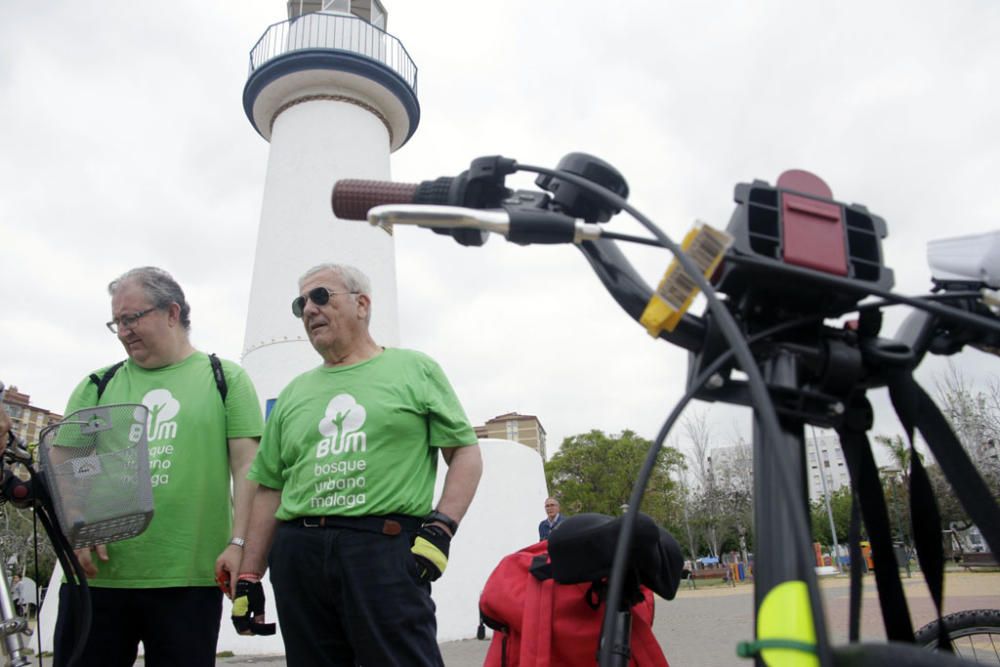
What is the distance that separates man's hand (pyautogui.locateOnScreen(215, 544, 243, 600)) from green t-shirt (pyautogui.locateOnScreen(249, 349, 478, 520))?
0.83 ft

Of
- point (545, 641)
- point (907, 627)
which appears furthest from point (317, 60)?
point (907, 627)

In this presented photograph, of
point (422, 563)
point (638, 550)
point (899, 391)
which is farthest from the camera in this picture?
point (422, 563)

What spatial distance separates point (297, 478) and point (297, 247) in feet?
25.3

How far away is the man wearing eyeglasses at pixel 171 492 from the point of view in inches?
97.7

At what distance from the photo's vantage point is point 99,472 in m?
2.45

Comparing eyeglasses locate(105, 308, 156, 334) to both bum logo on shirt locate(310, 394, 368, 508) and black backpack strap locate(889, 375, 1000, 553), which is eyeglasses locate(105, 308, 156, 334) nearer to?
bum logo on shirt locate(310, 394, 368, 508)

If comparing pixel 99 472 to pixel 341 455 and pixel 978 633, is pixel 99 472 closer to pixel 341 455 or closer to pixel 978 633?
pixel 341 455

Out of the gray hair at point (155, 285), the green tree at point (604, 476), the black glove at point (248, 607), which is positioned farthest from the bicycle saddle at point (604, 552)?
the green tree at point (604, 476)

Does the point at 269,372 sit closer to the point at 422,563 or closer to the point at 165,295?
the point at 165,295

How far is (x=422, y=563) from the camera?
2.24 m

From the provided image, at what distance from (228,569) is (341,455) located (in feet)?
1.93

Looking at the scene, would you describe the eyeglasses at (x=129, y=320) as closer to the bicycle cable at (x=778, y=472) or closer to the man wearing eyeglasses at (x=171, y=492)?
the man wearing eyeglasses at (x=171, y=492)

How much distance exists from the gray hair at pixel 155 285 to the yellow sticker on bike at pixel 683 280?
7.94ft

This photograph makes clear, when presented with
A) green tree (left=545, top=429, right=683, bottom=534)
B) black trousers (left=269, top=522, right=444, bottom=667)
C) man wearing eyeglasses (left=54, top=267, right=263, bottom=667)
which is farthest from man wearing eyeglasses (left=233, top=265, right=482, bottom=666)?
green tree (left=545, top=429, right=683, bottom=534)
